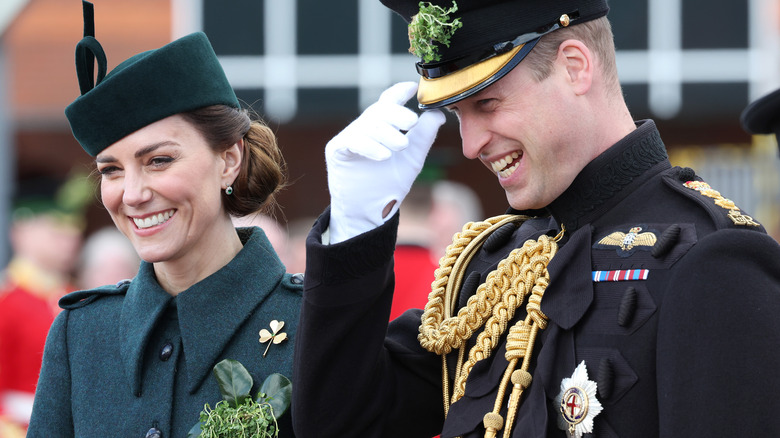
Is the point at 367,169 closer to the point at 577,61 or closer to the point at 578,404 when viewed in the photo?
the point at 577,61

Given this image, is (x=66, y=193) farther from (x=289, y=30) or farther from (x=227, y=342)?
(x=289, y=30)

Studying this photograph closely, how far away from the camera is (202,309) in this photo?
276 centimetres

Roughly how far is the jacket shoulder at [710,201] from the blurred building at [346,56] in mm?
9402

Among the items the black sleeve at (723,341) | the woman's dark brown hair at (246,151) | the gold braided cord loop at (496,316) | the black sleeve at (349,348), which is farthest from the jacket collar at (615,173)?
the woman's dark brown hair at (246,151)

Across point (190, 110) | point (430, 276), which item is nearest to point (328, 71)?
point (430, 276)

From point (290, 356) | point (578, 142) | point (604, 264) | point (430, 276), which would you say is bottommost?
point (430, 276)

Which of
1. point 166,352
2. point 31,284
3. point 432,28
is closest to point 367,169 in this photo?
point 432,28

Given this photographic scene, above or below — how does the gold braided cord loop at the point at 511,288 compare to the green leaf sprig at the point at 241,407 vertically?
above

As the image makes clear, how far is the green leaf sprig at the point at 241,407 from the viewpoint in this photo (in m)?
2.51

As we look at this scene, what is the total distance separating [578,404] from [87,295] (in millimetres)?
1494

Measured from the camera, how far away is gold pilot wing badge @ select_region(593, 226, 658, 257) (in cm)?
214

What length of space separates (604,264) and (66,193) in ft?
17.7

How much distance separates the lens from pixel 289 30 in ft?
39.1

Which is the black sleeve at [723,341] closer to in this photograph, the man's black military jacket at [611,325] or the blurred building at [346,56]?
the man's black military jacket at [611,325]
